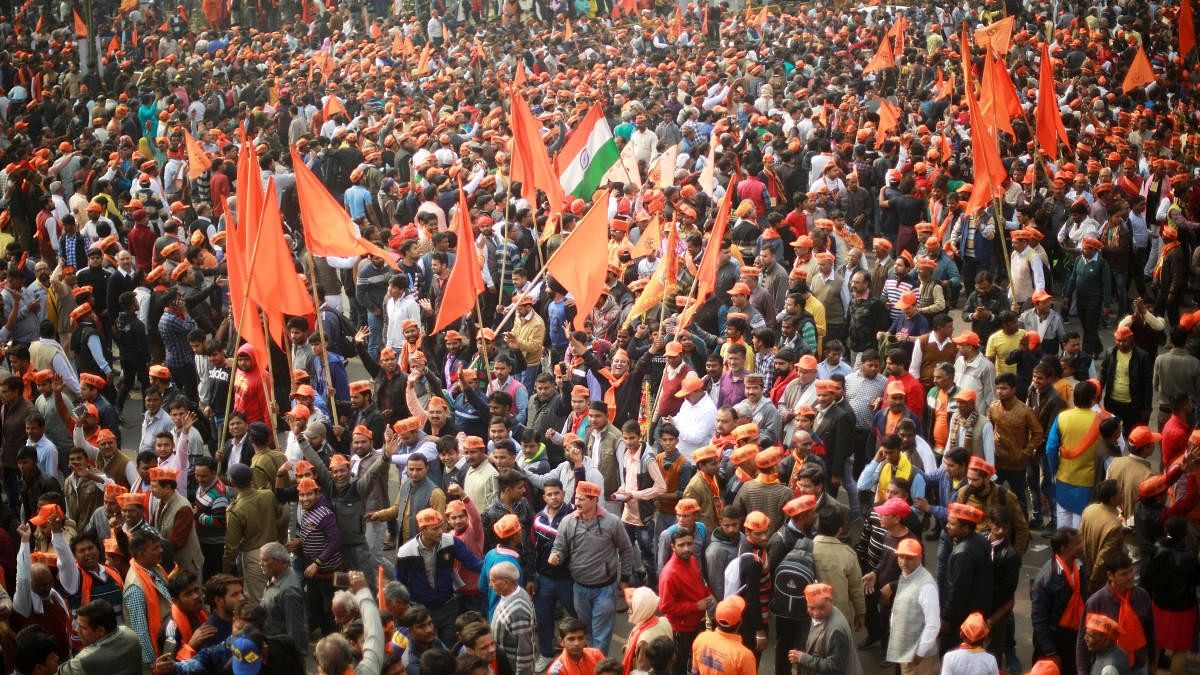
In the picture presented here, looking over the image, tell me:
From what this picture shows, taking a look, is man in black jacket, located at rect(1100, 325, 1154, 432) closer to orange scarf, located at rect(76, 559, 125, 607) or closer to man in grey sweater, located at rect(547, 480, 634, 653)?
man in grey sweater, located at rect(547, 480, 634, 653)

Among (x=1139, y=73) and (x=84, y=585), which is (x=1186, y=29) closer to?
(x=1139, y=73)

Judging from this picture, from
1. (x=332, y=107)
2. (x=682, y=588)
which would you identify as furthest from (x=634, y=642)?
(x=332, y=107)

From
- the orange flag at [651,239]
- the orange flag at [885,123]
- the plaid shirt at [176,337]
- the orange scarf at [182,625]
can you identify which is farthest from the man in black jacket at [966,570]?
the orange flag at [885,123]

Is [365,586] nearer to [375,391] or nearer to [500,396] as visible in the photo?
[500,396]

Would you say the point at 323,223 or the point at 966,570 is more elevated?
the point at 323,223

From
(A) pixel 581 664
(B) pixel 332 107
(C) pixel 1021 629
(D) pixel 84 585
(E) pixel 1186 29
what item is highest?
(A) pixel 581 664

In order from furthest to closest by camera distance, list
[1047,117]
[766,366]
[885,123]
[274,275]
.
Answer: [885,123] → [1047,117] → [766,366] → [274,275]

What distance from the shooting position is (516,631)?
8.82 metres

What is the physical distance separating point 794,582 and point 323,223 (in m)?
5.94

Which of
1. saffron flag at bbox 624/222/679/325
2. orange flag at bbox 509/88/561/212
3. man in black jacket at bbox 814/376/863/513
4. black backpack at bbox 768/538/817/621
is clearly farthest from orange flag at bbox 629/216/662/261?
black backpack at bbox 768/538/817/621

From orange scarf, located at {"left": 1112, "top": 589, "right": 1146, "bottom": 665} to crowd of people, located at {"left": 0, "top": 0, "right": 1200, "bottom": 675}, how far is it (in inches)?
0.7

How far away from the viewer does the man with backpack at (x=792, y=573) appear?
9.10m

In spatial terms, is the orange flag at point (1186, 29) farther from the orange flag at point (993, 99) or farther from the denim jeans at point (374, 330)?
the denim jeans at point (374, 330)

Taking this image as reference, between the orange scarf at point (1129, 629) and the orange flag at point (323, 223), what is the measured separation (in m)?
7.08
